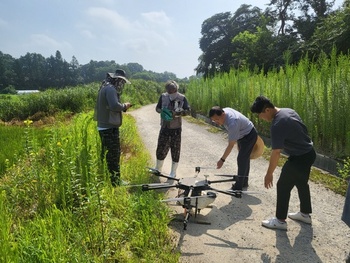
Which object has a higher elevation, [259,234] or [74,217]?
[74,217]

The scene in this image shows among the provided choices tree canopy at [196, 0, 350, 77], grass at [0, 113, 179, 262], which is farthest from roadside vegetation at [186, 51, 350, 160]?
grass at [0, 113, 179, 262]

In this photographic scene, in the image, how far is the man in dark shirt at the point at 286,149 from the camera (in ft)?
10.5

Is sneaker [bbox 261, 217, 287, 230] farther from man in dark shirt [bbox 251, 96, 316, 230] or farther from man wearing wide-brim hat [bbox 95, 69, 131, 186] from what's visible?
man wearing wide-brim hat [bbox 95, 69, 131, 186]

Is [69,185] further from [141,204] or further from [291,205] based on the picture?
[291,205]

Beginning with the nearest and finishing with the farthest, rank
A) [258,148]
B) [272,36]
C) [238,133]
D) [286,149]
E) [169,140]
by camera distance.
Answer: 1. [286,149]
2. [238,133]
3. [258,148]
4. [169,140]
5. [272,36]

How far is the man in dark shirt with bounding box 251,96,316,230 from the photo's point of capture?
10.5ft

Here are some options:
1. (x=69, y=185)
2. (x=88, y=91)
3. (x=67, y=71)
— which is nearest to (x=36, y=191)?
(x=69, y=185)

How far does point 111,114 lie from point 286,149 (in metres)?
2.59

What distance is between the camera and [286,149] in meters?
3.39

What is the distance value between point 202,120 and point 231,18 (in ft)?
98.0

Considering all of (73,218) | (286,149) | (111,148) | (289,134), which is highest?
(289,134)

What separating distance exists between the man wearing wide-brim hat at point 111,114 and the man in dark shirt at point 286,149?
2.06 m

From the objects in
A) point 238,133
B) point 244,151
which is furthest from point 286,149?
point 244,151

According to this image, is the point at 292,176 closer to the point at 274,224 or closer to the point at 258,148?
the point at 274,224
